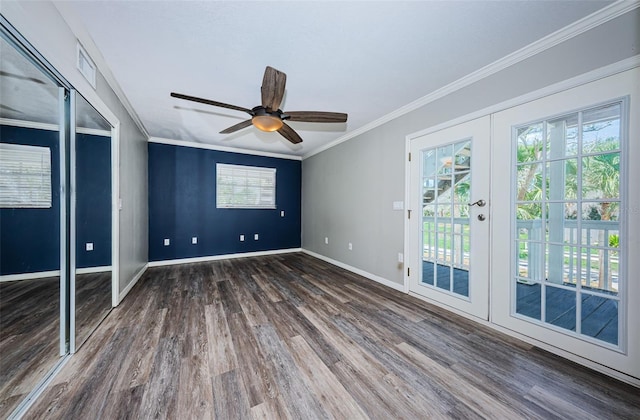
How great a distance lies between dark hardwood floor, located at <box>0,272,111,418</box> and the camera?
136 centimetres

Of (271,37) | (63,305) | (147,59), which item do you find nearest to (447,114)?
(271,37)

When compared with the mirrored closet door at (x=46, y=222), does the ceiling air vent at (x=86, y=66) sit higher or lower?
higher

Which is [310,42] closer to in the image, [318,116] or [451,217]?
[318,116]

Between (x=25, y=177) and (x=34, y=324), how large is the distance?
1.27 meters

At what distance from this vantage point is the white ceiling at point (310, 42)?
1454 millimetres

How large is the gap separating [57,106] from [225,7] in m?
1.43

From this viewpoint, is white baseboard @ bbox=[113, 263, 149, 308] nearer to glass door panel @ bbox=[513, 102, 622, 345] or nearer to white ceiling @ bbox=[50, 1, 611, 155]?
white ceiling @ bbox=[50, 1, 611, 155]

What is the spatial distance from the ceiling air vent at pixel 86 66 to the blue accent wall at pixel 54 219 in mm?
467

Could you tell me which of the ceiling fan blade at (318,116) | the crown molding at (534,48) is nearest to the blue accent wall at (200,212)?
the ceiling fan blade at (318,116)

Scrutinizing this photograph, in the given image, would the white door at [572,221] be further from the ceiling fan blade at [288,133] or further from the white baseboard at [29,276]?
the white baseboard at [29,276]

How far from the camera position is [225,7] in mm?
1440

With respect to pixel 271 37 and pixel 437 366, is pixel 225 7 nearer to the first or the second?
pixel 271 37

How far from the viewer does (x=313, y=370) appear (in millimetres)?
1504

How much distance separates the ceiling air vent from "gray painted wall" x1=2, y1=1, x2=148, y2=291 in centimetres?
5
